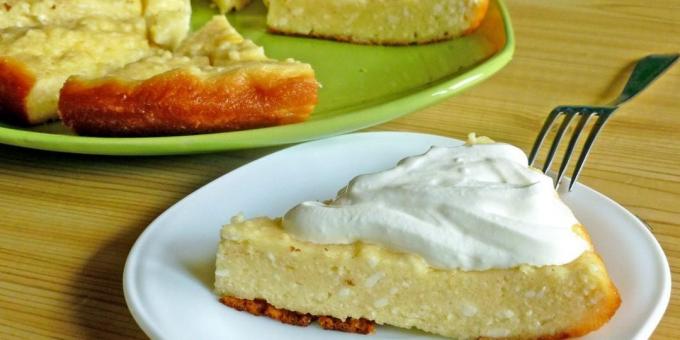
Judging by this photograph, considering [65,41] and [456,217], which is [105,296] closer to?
[456,217]

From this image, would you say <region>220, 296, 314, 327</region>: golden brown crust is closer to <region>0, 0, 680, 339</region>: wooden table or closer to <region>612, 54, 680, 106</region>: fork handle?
<region>0, 0, 680, 339</region>: wooden table

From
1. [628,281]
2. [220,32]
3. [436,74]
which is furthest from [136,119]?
[628,281]

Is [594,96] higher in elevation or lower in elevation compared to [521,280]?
lower

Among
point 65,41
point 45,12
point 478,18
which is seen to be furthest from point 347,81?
point 45,12

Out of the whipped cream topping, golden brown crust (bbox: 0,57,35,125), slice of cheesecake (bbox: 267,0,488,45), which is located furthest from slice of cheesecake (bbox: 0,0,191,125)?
the whipped cream topping

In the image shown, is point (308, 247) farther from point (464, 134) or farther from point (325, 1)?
point (325, 1)

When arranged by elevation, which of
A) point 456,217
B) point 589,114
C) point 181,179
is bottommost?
point 181,179
